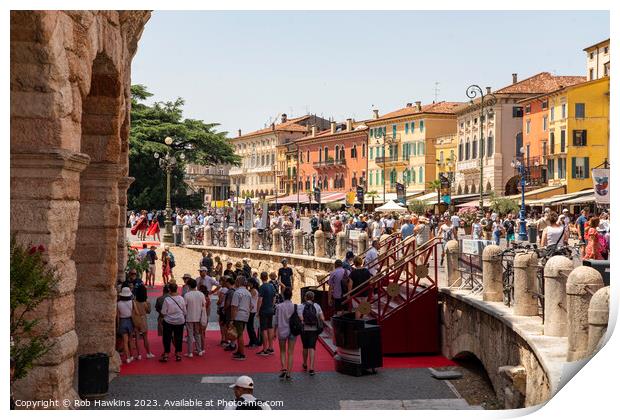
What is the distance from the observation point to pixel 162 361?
16.5m

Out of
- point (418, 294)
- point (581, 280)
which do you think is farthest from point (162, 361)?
point (581, 280)

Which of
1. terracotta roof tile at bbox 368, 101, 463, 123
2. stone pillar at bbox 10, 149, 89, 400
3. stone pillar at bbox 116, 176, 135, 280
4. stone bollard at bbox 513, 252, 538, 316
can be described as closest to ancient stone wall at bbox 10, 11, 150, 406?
stone pillar at bbox 10, 149, 89, 400

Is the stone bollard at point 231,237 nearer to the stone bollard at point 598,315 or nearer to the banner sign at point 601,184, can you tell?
the banner sign at point 601,184

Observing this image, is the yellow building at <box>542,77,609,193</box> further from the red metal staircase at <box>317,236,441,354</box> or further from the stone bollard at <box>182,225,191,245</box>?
the red metal staircase at <box>317,236,441,354</box>

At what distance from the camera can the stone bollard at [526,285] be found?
1366cm

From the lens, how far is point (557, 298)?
1188 centimetres

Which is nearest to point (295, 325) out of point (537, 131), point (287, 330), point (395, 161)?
point (287, 330)

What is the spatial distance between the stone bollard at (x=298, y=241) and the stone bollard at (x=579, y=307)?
2571cm

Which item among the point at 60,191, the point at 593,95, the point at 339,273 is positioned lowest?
the point at 339,273

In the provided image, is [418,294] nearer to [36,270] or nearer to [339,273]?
[339,273]

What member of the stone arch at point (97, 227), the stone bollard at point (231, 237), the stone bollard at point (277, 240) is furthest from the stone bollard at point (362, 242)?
the stone bollard at point (231, 237)

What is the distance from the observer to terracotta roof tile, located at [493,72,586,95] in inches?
2373

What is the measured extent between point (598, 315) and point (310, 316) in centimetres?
597

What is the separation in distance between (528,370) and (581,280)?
72.3 inches
